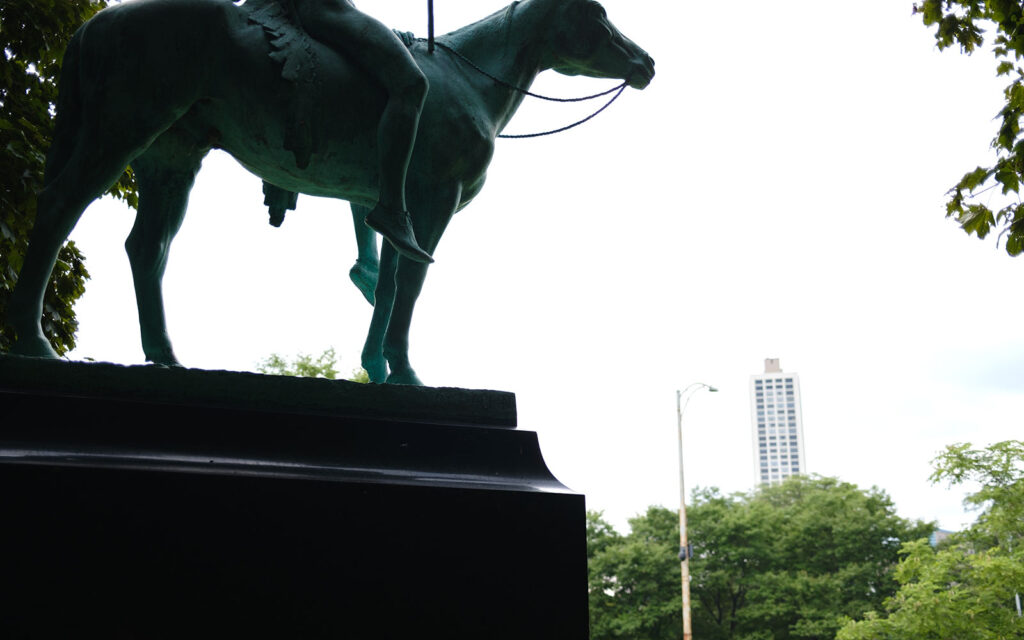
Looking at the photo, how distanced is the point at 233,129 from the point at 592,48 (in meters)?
1.89

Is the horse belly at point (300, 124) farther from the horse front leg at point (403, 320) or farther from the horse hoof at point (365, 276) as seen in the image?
the horse hoof at point (365, 276)

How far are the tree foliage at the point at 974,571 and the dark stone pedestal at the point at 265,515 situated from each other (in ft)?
61.9

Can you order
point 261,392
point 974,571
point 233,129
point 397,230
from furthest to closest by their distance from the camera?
point 974,571
point 233,129
point 397,230
point 261,392

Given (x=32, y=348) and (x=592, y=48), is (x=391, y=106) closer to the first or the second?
(x=592, y=48)

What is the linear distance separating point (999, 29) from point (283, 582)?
6901 millimetres

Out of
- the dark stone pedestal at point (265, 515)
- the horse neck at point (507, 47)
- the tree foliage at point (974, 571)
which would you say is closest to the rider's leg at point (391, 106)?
the horse neck at point (507, 47)

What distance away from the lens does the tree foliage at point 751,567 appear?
2830cm

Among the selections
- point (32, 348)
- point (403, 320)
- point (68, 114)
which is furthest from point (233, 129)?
point (32, 348)

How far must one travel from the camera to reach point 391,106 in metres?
3.99

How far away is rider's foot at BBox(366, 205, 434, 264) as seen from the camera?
3938 millimetres

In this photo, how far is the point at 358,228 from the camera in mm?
4828

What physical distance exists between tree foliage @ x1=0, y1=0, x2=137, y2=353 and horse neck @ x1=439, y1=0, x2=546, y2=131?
4.10 metres

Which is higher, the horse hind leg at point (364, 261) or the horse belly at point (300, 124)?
the horse belly at point (300, 124)

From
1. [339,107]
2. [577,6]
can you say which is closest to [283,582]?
[339,107]
